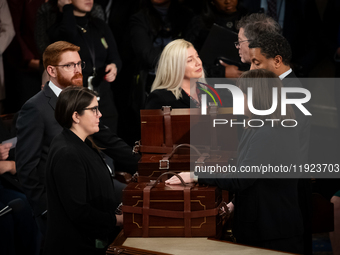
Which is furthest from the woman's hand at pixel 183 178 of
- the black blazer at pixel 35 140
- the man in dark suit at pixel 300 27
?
the man in dark suit at pixel 300 27

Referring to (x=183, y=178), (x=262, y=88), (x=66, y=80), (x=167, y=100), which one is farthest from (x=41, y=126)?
(x=262, y=88)

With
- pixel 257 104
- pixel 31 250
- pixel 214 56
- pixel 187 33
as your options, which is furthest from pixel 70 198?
pixel 187 33

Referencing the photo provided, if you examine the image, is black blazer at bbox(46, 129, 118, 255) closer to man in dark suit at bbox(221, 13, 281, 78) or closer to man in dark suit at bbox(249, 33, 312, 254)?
man in dark suit at bbox(249, 33, 312, 254)

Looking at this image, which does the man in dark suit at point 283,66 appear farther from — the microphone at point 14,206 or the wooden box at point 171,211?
the microphone at point 14,206

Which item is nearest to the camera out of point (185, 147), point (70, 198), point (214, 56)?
point (70, 198)

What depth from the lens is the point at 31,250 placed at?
13.4 ft

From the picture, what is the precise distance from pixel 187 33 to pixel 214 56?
611 mm

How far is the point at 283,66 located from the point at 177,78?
37.3 inches

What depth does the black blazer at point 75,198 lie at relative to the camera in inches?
107

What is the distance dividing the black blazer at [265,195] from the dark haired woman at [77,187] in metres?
0.63

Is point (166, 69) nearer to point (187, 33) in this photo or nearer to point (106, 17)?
point (187, 33)

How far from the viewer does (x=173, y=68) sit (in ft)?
13.6

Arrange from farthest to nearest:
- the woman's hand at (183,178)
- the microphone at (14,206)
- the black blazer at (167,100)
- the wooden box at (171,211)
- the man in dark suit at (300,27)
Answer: the man in dark suit at (300,27) < the black blazer at (167,100) < the microphone at (14,206) < the woman's hand at (183,178) < the wooden box at (171,211)

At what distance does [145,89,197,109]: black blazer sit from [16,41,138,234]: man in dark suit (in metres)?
0.71
